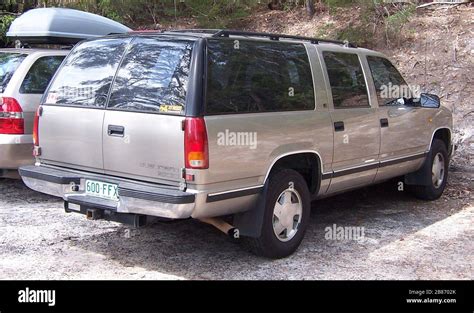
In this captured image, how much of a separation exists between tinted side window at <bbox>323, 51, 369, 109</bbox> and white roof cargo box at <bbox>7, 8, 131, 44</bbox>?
12.2 feet

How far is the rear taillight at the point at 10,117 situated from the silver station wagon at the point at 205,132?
150cm

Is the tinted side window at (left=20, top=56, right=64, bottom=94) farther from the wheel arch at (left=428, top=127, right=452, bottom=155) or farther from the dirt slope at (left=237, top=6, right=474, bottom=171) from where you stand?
the dirt slope at (left=237, top=6, right=474, bottom=171)

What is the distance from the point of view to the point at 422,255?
200 inches

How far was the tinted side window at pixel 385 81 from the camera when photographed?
6.12m

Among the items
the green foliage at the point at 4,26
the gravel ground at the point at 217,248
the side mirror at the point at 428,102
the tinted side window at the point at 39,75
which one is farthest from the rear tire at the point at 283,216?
the green foliage at the point at 4,26

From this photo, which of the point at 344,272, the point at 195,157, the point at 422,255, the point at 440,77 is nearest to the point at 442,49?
the point at 440,77

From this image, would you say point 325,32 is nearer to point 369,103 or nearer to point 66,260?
point 369,103

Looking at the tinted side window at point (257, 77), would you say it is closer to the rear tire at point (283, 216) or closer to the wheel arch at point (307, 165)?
the wheel arch at point (307, 165)

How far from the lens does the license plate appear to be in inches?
171
